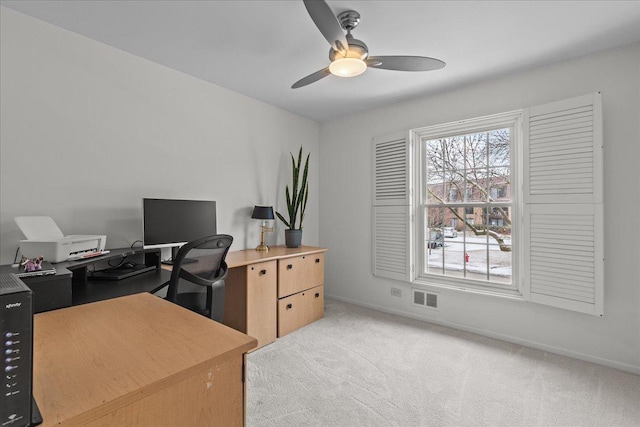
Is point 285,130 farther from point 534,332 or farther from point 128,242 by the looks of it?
point 534,332

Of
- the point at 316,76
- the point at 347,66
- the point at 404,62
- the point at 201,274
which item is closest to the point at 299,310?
the point at 201,274

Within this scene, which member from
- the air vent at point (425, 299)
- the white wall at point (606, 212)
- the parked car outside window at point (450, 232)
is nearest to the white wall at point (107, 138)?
the white wall at point (606, 212)

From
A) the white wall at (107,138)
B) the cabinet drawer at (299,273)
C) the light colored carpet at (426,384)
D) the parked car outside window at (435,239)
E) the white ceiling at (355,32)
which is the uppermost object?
the white ceiling at (355,32)

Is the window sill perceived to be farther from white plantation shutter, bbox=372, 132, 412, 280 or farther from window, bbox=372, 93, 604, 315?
white plantation shutter, bbox=372, 132, 412, 280

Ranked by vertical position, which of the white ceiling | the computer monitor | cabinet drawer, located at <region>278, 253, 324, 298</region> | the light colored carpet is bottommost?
the light colored carpet

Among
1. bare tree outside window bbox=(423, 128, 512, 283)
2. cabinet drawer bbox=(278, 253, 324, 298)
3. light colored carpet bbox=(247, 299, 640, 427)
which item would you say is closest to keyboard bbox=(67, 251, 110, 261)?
light colored carpet bbox=(247, 299, 640, 427)

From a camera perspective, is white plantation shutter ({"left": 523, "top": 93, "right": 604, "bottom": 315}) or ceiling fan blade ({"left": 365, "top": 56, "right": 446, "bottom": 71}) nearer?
ceiling fan blade ({"left": 365, "top": 56, "right": 446, "bottom": 71})

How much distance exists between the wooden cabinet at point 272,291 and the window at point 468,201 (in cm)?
128

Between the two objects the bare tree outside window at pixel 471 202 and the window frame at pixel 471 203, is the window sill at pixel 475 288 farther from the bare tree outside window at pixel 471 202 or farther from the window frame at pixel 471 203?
the bare tree outside window at pixel 471 202

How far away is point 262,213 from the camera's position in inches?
134

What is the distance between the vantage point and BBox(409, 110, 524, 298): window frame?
9.66 feet

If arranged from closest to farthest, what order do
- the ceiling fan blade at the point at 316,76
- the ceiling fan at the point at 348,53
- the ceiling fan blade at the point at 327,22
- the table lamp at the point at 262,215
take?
the ceiling fan blade at the point at 327,22 → the ceiling fan at the point at 348,53 → the ceiling fan blade at the point at 316,76 → the table lamp at the point at 262,215

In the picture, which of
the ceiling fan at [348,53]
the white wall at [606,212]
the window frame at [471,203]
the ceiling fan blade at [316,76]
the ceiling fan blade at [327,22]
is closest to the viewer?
the ceiling fan blade at [327,22]

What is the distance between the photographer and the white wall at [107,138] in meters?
2.05
